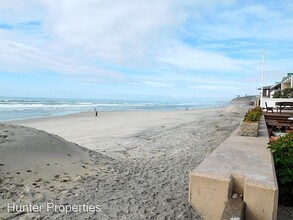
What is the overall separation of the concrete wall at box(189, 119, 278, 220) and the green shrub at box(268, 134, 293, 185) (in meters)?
0.24

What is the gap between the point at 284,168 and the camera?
3.87 metres

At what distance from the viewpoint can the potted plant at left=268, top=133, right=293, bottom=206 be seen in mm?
3699

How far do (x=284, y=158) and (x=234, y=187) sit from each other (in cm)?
140

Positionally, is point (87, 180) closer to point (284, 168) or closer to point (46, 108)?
point (284, 168)

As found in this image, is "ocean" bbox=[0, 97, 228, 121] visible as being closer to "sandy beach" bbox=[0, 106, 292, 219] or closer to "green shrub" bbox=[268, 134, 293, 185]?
"sandy beach" bbox=[0, 106, 292, 219]

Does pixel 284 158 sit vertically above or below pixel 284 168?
above

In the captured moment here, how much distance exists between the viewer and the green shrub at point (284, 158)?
12.1 ft

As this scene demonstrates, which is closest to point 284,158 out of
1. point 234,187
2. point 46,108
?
point 234,187

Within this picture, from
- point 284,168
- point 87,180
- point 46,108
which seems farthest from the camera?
point 46,108

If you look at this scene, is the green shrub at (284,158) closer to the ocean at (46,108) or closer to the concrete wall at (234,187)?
the concrete wall at (234,187)

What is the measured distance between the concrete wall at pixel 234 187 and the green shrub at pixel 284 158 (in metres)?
0.24

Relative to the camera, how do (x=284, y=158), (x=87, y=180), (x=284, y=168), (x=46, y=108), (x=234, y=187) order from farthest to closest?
(x=46, y=108), (x=87, y=180), (x=284, y=158), (x=284, y=168), (x=234, y=187)

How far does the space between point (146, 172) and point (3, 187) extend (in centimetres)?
287

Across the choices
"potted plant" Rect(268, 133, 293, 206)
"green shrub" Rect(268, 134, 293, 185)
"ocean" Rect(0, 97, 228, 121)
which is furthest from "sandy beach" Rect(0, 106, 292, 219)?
"ocean" Rect(0, 97, 228, 121)
